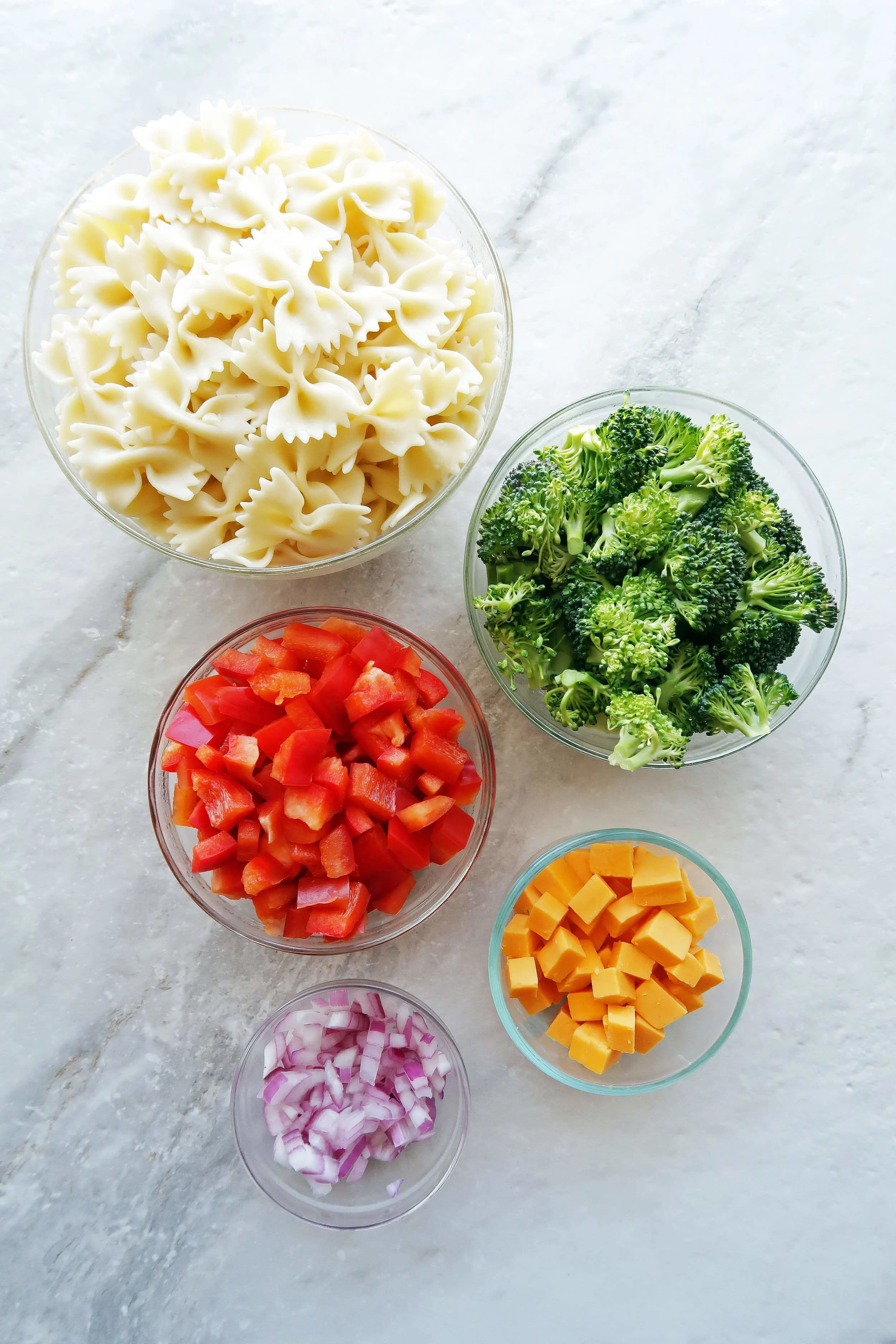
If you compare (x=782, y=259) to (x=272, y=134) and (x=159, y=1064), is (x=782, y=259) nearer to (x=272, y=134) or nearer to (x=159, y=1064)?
(x=272, y=134)

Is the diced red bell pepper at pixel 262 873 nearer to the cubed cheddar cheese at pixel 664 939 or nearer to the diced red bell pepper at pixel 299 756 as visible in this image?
the diced red bell pepper at pixel 299 756

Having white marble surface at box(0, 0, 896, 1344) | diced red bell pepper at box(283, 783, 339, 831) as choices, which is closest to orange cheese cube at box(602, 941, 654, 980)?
white marble surface at box(0, 0, 896, 1344)

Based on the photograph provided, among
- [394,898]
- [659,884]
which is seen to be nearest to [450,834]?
[394,898]

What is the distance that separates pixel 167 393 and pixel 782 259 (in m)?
1.89

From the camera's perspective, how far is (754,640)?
2.15 metres

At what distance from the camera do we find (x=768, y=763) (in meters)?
2.68

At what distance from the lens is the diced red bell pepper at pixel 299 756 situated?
7.00 ft

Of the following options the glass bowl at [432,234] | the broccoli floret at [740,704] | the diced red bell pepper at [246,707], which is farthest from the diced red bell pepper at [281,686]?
the broccoli floret at [740,704]

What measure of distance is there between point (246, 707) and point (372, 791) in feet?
1.26

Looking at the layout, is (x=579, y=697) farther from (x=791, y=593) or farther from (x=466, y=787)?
(x=791, y=593)

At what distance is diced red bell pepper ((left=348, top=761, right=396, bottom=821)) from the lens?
2207 millimetres

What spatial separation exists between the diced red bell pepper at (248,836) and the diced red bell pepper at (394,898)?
1.19 feet

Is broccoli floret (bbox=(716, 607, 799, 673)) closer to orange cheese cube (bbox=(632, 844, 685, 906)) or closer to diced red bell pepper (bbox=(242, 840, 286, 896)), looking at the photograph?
orange cheese cube (bbox=(632, 844, 685, 906))

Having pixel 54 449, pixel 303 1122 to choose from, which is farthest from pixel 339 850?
pixel 54 449
